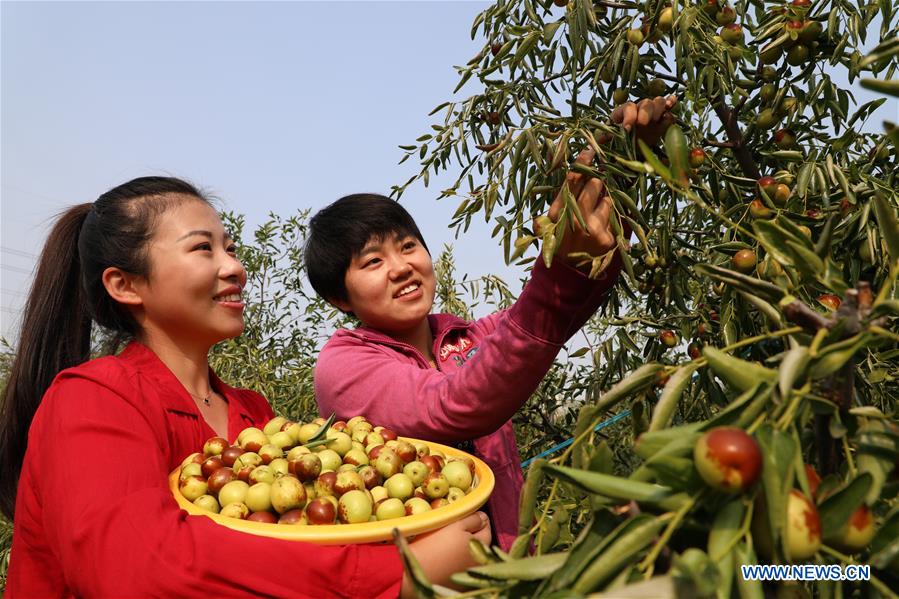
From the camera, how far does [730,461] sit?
0.55 metres

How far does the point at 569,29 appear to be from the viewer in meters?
1.86

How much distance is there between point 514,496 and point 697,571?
1.60 meters

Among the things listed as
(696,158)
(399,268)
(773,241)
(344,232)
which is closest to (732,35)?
(696,158)

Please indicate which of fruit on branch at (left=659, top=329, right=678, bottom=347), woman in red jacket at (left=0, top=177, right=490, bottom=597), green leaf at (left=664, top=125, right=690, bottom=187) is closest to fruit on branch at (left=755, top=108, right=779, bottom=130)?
fruit on branch at (left=659, top=329, right=678, bottom=347)

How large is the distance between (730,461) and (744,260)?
1129 mm

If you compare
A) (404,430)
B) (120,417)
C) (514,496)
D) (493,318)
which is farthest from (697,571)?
(493,318)

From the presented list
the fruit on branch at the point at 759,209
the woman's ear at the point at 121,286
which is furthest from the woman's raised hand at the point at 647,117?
the woman's ear at the point at 121,286

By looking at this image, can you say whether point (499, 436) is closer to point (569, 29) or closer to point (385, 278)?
point (385, 278)

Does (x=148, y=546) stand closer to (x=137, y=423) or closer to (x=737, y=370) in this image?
(x=137, y=423)

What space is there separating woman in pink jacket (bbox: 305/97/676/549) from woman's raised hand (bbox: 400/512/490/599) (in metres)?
0.39

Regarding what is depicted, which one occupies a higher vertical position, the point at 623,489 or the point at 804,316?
the point at 804,316

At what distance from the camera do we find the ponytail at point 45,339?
1876 millimetres

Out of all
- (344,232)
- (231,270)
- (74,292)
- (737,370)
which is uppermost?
(737,370)

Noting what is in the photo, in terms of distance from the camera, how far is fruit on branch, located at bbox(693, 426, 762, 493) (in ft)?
1.79
